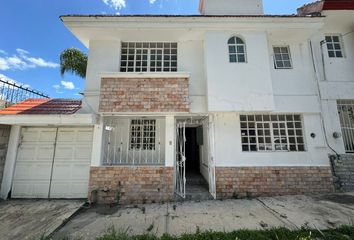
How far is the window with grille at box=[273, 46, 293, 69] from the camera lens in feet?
26.0

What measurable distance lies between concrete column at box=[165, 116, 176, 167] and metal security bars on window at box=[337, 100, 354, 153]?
7.48m

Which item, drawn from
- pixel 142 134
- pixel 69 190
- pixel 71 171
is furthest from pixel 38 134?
pixel 142 134

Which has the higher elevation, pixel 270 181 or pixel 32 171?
pixel 32 171

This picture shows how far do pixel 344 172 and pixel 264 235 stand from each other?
18.5 ft

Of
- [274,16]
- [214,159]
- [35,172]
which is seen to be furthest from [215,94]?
[35,172]

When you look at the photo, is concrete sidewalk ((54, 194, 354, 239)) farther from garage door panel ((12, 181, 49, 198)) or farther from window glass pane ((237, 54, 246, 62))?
window glass pane ((237, 54, 246, 62))

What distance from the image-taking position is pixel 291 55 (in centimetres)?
796

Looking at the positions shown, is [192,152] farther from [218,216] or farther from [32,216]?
[32,216]

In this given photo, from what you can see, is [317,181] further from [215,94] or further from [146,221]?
[146,221]

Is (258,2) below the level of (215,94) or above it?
above

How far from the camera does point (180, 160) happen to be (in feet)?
24.2

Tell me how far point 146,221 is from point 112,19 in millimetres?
7493

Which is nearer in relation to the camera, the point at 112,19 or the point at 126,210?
the point at 126,210

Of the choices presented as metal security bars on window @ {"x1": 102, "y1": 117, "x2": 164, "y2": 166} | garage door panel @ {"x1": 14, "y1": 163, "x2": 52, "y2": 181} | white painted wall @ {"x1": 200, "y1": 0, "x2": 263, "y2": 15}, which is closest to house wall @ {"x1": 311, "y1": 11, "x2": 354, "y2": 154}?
white painted wall @ {"x1": 200, "y1": 0, "x2": 263, "y2": 15}
